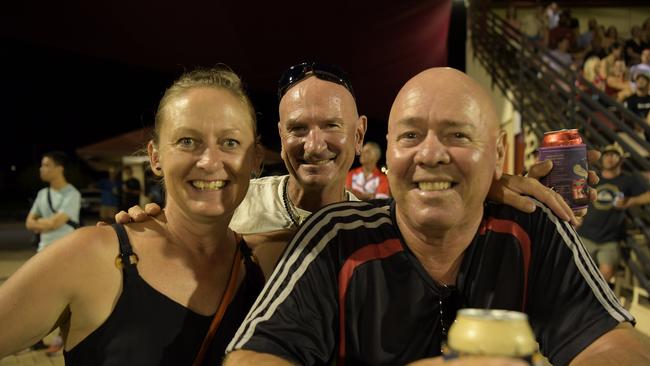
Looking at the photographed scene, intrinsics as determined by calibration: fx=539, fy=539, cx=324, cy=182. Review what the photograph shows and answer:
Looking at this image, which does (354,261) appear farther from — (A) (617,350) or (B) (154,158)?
(B) (154,158)

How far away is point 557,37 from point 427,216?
10295 millimetres

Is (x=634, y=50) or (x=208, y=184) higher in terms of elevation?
(x=634, y=50)

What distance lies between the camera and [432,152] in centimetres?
150

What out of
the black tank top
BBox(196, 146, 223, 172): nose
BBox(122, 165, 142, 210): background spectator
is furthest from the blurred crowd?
BBox(122, 165, 142, 210): background spectator

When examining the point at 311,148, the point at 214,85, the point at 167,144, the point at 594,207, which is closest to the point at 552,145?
the point at 311,148

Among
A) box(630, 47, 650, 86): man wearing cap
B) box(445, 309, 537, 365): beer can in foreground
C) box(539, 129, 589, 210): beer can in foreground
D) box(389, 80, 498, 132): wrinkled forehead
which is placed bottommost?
box(445, 309, 537, 365): beer can in foreground

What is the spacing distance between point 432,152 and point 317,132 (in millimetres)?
1034

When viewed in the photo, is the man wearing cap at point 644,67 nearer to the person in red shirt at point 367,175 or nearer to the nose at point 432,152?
the person in red shirt at point 367,175

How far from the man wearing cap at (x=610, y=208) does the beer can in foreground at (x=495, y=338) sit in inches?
216

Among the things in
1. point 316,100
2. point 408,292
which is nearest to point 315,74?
point 316,100

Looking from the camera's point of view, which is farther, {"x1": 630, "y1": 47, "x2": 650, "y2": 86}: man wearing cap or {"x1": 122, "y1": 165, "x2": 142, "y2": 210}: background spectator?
{"x1": 122, "y1": 165, "x2": 142, "y2": 210}: background spectator

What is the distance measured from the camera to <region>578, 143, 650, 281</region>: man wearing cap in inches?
223

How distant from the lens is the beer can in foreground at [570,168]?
1801 mm

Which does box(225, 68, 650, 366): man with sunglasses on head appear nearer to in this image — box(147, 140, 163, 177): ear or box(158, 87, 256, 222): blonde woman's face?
box(158, 87, 256, 222): blonde woman's face
